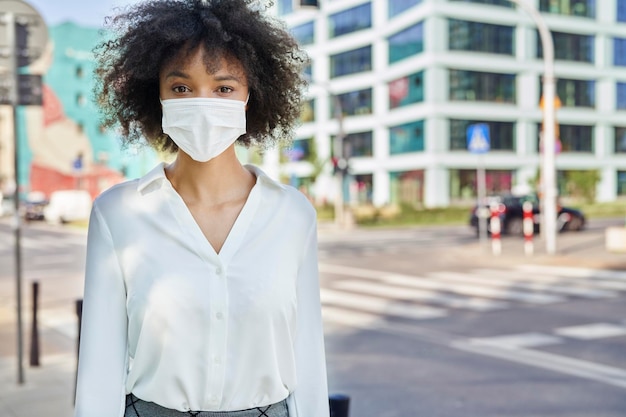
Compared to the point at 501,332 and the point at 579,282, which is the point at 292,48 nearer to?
the point at 501,332

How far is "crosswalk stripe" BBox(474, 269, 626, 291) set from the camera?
12672 mm

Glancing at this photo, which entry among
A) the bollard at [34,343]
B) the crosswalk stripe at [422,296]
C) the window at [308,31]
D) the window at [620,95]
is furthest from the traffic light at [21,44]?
the window at [308,31]

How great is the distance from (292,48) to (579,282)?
11.9 metres

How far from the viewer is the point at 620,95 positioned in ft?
184

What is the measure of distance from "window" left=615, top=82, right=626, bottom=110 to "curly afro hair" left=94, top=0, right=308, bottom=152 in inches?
2278

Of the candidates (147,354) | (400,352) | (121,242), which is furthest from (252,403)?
(400,352)

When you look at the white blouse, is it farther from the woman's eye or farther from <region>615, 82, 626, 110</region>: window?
<region>615, 82, 626, 110</region>: window

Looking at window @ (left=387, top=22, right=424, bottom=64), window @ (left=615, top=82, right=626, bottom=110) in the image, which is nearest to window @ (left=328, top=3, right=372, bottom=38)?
window @ (left=387, top=22, right=424, bottom=64)

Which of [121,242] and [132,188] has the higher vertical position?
[132,188]

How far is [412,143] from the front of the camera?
51.2 metres

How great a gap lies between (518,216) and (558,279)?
483 inches

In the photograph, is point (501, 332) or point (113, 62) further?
point (501, 332)

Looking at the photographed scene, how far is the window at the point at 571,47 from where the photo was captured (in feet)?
178

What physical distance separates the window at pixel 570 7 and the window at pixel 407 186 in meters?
14.0
